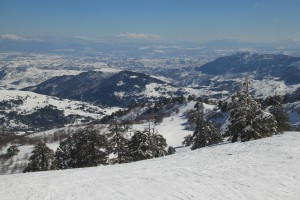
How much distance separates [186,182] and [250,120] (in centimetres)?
2750

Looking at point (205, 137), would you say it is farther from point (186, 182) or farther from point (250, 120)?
point (186, 182)

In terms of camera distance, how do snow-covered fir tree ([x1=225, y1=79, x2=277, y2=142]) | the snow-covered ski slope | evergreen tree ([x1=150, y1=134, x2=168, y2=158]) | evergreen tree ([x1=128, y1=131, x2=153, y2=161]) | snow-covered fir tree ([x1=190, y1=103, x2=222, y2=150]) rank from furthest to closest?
snow-covered fir tree ([x1=190, y1=103, x2=222, y2=150]), evergreen tree ([x1=150, y1=134, x2=168, y2=158]), evergreen tree ([x1=128, y1=131, x2=153, y2=161]), snow-covered fir tree ([x1=225, y1=79, x2=277, y2=142]), the snow-covered ski slope

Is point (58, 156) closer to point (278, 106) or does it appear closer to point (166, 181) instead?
point (278, 106)

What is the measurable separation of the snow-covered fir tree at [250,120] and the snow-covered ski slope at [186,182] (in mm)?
15316

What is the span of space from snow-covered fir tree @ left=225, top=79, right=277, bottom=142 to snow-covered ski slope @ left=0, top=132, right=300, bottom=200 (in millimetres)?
15316

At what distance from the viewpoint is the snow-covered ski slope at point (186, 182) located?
20859mm

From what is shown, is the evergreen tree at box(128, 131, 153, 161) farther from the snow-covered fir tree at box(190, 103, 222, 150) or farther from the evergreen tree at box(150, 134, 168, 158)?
the snow-covered fir tree at box(190, 103, 222, 150)

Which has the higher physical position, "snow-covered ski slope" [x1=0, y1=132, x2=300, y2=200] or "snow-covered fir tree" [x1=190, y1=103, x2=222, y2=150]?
"snow-covered ski slope" [x1=0, y1=132, x2=300, y2=200]

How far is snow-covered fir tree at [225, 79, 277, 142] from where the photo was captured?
47219mm

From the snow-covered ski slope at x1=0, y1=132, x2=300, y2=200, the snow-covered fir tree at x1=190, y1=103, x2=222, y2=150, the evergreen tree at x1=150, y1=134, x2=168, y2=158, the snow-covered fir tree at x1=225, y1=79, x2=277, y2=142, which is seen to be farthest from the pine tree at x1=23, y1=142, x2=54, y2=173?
the snow-covered ski slope at x1=0, y1=132, x2=300, y2=200

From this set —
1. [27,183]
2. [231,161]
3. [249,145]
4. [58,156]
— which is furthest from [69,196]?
[58,156]

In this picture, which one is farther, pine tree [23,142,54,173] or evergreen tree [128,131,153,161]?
pine tree [23,142,54,173]

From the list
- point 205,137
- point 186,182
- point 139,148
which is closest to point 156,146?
point 139,148

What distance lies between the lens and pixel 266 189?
21.2 meters
